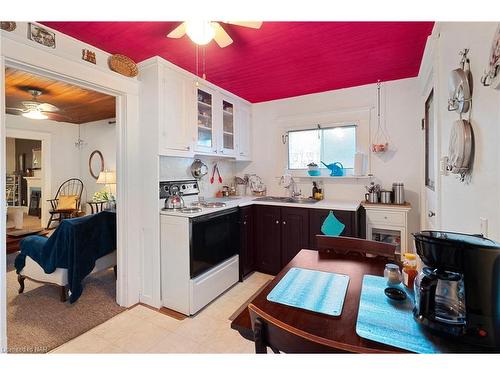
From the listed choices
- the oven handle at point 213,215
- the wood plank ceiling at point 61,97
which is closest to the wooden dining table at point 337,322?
the oven handle at point 213,215

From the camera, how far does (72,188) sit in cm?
545

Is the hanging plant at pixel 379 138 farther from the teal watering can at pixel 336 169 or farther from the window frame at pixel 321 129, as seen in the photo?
the teal watering can at pixel 336 169

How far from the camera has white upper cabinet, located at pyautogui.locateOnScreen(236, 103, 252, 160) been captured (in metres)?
3.32

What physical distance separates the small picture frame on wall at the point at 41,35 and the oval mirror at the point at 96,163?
12.7 ft

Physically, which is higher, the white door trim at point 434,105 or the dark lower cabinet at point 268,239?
the white door trim at point 434,105

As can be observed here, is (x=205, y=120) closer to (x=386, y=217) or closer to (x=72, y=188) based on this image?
(x=386, y=217)

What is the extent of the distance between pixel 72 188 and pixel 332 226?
5.76 metres

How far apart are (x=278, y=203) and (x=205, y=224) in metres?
0.94

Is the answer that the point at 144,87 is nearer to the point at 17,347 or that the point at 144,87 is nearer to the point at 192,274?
the point at 192,274

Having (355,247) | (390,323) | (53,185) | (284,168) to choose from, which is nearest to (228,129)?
(284,168)

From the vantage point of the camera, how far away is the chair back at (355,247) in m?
1.33

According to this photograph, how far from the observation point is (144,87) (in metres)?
2.20
